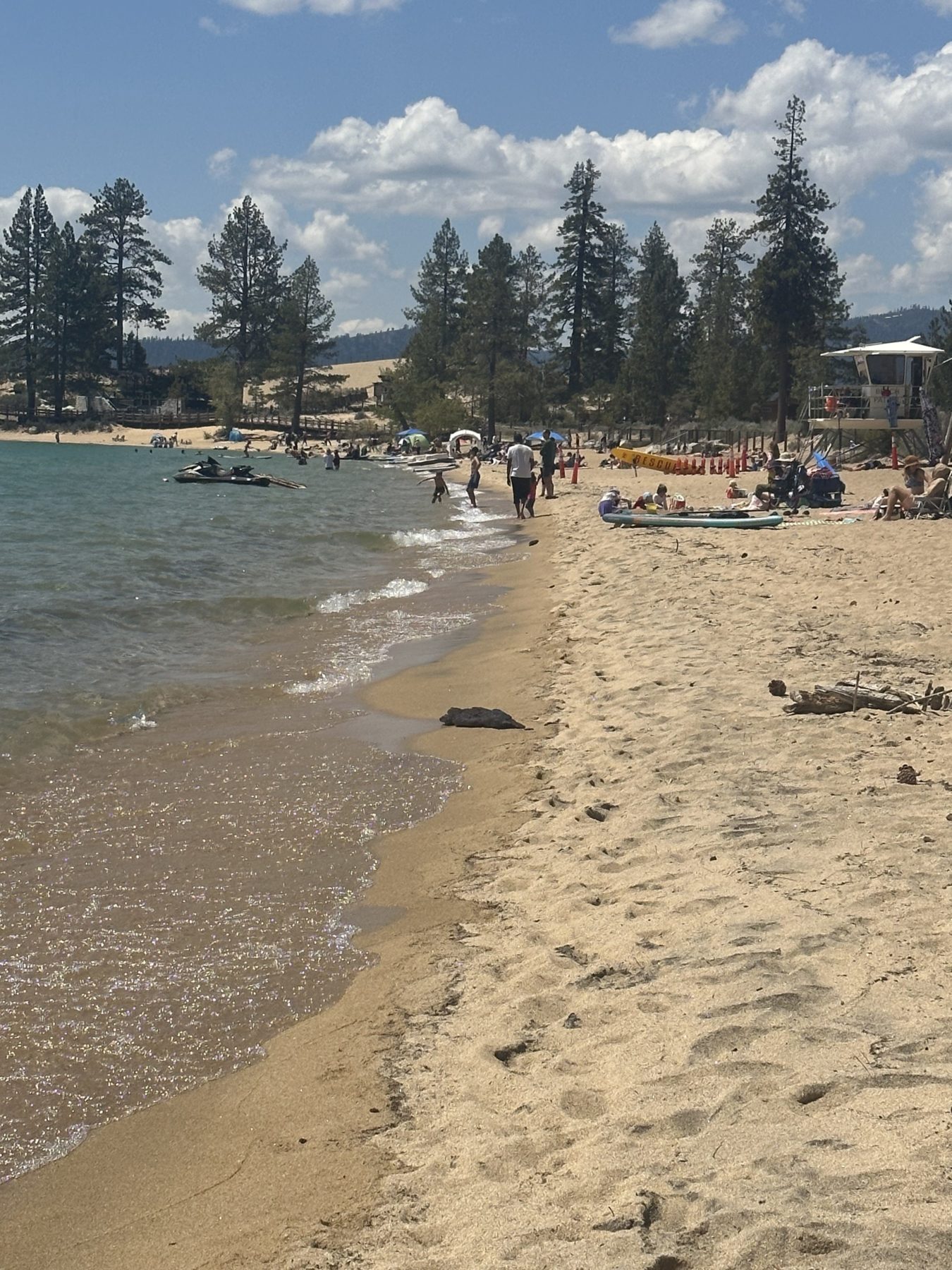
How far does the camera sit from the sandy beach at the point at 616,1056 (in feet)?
10.5

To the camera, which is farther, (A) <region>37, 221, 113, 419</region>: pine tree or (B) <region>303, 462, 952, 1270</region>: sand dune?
(A) <region>37, 221, 113, 419</region>: pine tree

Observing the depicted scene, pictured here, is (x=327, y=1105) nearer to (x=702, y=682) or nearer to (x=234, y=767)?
(x=234, y=767)

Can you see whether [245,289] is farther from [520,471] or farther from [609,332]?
[520,471]

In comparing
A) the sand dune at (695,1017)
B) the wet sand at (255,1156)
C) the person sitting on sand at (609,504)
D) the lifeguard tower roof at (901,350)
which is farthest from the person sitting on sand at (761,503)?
the wet sand at (255,1156)

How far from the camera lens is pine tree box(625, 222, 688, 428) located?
70.3 m

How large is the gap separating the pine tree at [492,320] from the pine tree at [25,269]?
136 feet

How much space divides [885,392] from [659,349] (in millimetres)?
31388

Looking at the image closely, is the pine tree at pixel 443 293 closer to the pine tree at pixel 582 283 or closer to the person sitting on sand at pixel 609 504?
the pine tree at pixel 582 283

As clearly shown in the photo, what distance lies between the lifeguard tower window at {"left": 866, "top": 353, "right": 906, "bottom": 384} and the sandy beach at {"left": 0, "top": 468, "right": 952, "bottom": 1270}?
35.7 m

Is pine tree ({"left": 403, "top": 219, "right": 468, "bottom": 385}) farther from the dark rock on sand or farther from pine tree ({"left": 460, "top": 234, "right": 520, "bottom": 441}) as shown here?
the dark rock on sand

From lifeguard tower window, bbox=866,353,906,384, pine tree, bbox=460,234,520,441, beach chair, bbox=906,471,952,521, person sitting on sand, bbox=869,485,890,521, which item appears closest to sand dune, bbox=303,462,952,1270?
beach chair, bbox=906,471,952,521

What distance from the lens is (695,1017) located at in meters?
4.19

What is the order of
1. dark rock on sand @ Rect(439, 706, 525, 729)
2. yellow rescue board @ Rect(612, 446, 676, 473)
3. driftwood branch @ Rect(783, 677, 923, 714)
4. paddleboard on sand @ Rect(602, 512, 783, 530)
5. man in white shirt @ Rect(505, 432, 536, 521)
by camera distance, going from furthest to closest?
yellow rescue board @ Rect(612, 446, 676, 473), man in white shirt @ Rect(505, 432, 536, 521), paddleboard on sand @ Rect(602, 512, 783, 530), dark rock on sand @ Rect(439, 706, 525, 729), driftwood branch @ Rect(783, 677, 923, 714)

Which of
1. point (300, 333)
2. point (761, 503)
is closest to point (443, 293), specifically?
point (300, 333)
